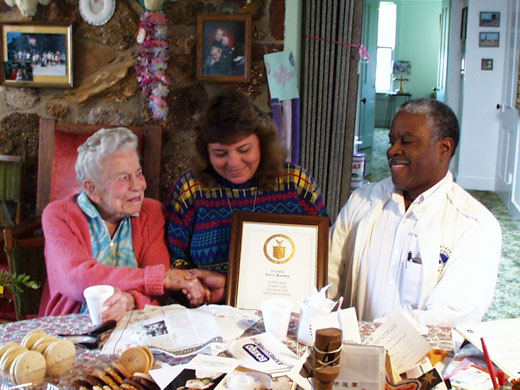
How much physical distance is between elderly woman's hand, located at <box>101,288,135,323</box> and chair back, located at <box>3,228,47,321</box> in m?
0.82

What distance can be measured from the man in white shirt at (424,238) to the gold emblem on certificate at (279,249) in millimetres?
325

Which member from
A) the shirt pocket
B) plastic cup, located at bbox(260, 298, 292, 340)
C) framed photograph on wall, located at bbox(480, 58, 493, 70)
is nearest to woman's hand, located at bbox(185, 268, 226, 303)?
plastic cup, located at bbox(260, 298, 292, 340)

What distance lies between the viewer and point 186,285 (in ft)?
5.84

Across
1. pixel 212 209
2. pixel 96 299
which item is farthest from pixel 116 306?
pixel 212 209

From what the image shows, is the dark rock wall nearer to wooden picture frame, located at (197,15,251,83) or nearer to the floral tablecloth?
wooden picture frame, located at (197,15,251,83)

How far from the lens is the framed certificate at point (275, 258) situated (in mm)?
1669

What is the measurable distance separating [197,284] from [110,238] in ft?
1.21

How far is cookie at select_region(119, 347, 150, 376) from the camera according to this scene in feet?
4.16

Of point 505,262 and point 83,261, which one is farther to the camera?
point 505,262

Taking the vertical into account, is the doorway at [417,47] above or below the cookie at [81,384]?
above

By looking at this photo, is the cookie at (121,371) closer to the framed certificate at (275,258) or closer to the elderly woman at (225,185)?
the framed certificate at (275,258)

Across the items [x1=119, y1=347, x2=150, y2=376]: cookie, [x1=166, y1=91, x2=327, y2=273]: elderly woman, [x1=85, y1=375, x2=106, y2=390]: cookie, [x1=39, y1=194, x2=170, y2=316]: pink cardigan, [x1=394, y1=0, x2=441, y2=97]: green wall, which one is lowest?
[x1=85, y1=375, x2=106, y2=390]: cookie

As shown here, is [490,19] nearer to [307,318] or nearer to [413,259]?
[413,259]

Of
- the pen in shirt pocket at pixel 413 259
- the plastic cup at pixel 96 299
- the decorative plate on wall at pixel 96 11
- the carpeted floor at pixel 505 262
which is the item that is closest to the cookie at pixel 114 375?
the plastic cup at pixel 96 299
